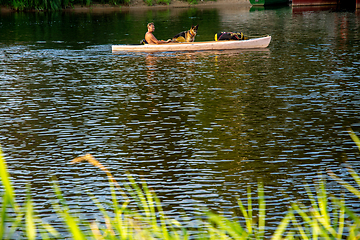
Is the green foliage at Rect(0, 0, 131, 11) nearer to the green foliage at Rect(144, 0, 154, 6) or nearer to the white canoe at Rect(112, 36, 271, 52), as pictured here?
the green foliage at Rect(144, 0, 154, 6)

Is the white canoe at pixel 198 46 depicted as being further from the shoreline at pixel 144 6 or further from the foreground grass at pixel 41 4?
the shoreline at pixel 144 6

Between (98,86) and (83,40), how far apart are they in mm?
14561

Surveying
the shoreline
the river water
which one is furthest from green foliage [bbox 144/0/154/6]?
the river water

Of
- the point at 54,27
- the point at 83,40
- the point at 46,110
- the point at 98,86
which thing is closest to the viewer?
the point at 46,110

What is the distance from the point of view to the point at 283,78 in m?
17.7

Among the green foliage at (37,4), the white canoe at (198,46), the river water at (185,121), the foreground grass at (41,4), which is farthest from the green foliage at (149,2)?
the white canoe at (198,46)

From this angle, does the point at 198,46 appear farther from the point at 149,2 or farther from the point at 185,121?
the point at 149,2

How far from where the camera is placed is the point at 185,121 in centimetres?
1262

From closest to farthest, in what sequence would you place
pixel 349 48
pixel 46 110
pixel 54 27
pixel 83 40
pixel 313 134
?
1. pixel 313 134
2. pixel 46 110
3. pixel 349 48
4. pixel 83 40
5. pixel 54 27

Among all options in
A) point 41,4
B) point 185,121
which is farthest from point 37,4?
point 185,121

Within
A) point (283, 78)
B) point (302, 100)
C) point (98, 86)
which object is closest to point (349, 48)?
point (283, 78)

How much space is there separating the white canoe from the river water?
1.73 feet

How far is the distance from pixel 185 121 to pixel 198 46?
13322 mm

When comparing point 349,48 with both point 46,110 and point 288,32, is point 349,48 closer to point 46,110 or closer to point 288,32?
point 288,32
